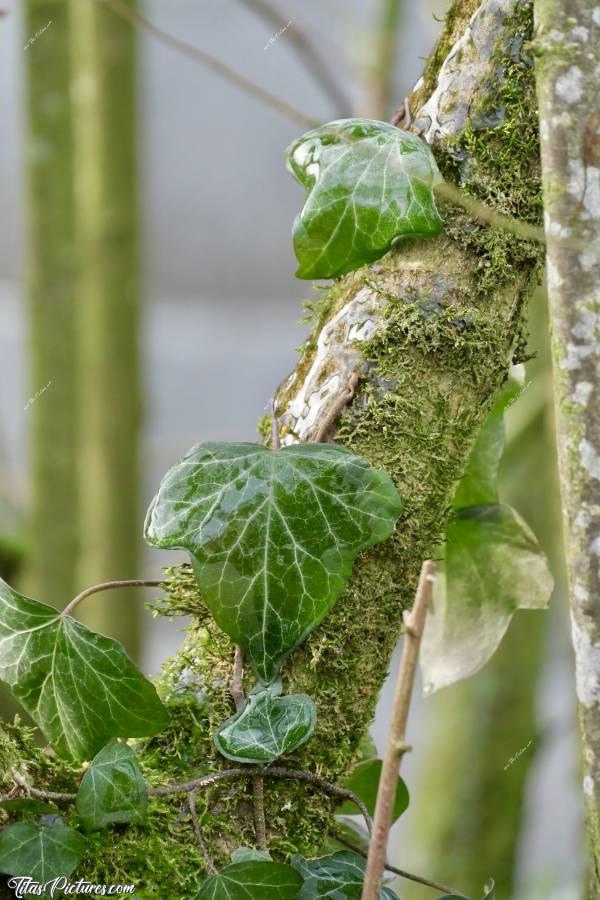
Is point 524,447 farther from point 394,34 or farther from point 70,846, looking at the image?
point 70,846

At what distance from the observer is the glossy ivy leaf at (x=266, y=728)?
549 mm

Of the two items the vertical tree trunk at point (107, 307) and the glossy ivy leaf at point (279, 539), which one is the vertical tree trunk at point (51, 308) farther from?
the glossy ivy leaf at point (279, 539)


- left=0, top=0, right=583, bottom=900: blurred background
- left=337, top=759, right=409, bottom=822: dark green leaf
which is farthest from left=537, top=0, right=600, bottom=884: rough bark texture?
left=0, top=0, right=583, bottom=900: blurred background

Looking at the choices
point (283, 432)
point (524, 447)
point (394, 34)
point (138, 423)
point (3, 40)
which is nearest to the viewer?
point (283, 432)

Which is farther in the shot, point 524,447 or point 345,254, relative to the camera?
point 524,447

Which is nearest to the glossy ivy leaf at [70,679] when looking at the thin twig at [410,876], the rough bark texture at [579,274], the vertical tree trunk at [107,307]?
the thin twig at [410,876]

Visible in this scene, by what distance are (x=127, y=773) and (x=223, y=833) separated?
75 mm

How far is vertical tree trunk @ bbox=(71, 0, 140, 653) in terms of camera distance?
1.87m

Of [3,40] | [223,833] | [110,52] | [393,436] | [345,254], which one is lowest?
[223,833]

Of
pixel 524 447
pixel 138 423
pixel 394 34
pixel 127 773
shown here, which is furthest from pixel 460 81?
pixel 394 34

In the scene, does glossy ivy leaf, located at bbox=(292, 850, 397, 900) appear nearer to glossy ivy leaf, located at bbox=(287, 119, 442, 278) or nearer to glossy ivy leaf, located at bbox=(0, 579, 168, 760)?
glossy ivy leaf, located at bbox=(0, 579, 168, 760)

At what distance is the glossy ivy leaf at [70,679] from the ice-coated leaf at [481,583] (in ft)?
0.92

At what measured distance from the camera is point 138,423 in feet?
6.40

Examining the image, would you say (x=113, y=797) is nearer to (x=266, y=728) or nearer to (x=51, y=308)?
(x=266, y=728)
